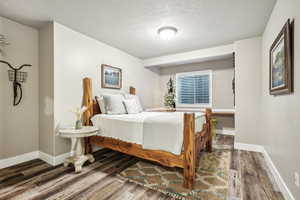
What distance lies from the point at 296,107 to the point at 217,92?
10.9ft

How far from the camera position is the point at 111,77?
3568 mm

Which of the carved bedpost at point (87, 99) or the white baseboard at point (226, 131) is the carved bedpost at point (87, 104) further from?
the white baseboard at point (226, 131)

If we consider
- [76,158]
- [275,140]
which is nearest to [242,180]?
[275,140]

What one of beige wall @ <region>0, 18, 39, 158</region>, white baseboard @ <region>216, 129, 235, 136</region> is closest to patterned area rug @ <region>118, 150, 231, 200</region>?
beige wall @ <region>0, 18, 39, 158</region>

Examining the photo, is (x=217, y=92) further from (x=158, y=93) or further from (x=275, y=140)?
(x=275, y=140)

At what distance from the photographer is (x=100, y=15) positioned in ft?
7.60

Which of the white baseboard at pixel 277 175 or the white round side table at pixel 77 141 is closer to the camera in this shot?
the white baseboard at pixel 277 175

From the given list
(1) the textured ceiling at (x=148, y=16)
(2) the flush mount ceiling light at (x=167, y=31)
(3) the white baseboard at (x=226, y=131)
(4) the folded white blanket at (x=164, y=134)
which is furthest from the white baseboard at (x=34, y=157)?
(3) the white baseboard at (x=226, y=131)

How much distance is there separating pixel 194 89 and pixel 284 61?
3.40m

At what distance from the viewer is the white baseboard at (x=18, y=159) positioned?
91.5 inches

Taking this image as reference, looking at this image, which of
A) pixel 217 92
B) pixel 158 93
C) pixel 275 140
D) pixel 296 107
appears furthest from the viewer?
pixel 158 93

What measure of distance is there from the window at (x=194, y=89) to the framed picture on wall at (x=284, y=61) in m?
2.68

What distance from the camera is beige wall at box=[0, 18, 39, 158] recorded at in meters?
2.34

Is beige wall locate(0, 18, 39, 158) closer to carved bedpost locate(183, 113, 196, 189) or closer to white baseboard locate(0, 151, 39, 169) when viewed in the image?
white baseboard locate(0, 151, 39, 169)
